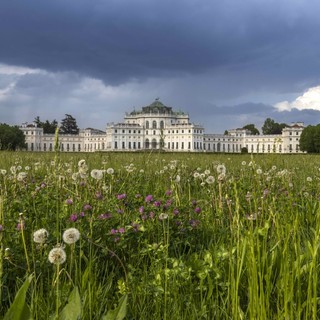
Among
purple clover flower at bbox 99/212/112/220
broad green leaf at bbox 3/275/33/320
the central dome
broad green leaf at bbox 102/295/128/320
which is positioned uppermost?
the central dome

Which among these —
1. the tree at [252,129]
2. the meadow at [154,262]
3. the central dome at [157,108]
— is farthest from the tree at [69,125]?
the meadow at [154,262]

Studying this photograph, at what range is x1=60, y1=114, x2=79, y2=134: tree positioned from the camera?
5340 inches

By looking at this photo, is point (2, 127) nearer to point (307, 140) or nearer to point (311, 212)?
point (307, 140)

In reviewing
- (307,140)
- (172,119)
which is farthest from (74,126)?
(307,140)

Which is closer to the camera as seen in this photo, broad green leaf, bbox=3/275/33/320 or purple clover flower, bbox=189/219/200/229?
broad green leaf, bbox=3/275/33/320

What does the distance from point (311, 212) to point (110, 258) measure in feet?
5.28

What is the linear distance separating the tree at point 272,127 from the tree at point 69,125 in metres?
66.4

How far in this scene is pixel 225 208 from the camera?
3.32m

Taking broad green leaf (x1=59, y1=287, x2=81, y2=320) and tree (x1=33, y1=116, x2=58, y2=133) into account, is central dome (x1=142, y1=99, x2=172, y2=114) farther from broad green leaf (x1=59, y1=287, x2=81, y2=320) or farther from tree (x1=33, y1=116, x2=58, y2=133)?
broad green leaf (x1=59, y1=287, x2=81, y2=320)

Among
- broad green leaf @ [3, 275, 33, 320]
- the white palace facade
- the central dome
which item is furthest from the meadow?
the central dome

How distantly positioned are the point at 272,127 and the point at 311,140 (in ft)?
212

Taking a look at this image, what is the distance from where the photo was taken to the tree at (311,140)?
8012 centimetres

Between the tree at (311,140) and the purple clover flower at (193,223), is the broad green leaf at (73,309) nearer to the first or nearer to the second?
the purple clover flower at (193,223)

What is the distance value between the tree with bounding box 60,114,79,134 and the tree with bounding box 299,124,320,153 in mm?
78511
